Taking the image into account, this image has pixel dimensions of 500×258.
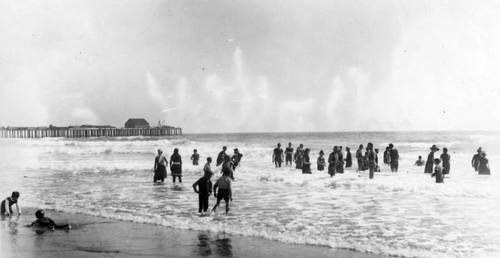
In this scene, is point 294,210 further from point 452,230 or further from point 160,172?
point 160,172

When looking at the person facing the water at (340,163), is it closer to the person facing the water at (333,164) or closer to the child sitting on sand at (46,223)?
the person facing the water at (333,164)

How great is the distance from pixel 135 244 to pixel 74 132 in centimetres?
11395

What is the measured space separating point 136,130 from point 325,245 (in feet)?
396

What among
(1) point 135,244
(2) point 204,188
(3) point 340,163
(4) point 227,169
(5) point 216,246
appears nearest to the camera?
(5) point 216,246

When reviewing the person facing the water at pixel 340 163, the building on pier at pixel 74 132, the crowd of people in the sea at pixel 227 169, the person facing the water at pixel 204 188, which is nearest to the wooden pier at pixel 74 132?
the building on pier at pixel 74 132

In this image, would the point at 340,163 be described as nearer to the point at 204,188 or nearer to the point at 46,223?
the point at 204,188

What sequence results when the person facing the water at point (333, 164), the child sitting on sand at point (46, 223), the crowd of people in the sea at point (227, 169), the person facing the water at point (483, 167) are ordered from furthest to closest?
the person facing the water at point (483, 167), the person facing the water at point (333, 164), the crowd of people in the sea at point (227, 169), the child sitting on sand at point (46, 223)

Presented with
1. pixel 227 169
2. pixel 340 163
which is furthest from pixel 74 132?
pixel 227 169

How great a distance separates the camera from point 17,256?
27.9ft

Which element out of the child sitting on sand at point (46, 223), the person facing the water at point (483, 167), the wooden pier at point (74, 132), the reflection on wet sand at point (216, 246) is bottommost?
the reflection on wet sand at point (216, 246)

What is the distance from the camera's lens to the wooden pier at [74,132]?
109406 millimetres

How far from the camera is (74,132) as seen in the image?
116688 millimetres

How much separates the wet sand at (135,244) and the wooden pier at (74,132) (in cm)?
10669

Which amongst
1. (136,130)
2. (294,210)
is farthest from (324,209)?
(136,130)
